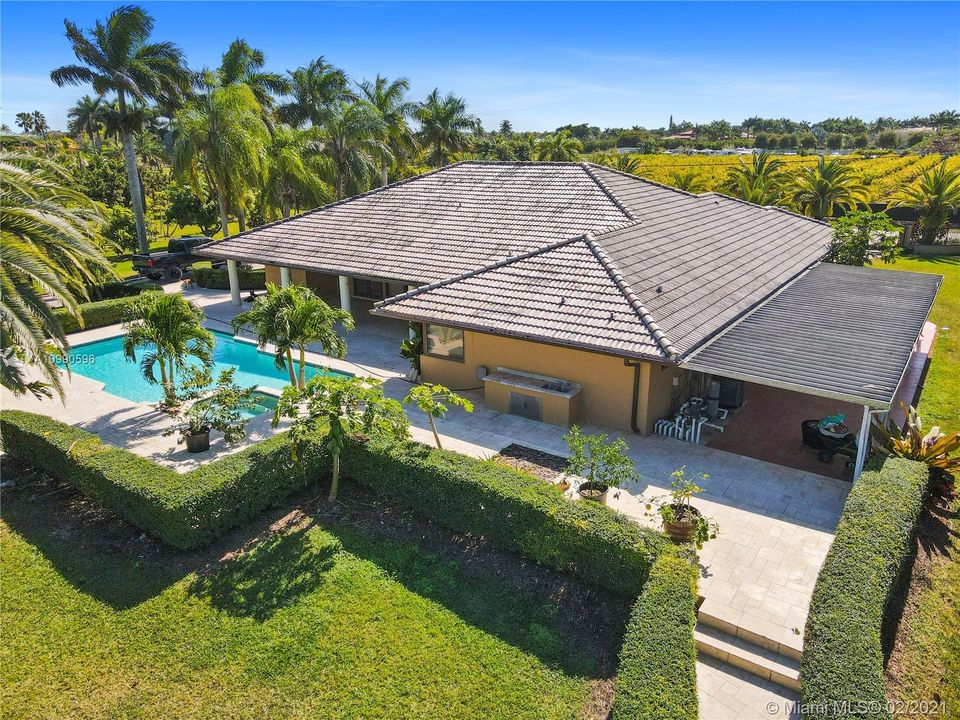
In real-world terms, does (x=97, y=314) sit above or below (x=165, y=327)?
below

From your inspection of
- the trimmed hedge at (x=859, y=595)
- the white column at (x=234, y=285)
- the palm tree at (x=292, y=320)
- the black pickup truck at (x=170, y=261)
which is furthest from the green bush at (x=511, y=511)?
the black pickup truck at (x=170, y=261)

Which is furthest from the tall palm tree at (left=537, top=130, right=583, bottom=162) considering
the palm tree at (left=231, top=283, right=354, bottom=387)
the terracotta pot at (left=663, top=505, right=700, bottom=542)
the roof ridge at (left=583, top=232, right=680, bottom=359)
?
the terracotta pot at (left=663, top=505, right=700, bottom=542)

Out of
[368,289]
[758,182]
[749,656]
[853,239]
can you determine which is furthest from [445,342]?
[758,182]

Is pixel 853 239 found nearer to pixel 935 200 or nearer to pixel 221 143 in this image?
pixel 935 200

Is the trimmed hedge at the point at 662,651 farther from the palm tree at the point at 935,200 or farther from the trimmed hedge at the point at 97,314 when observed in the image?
the palm tree at the point at 935,200

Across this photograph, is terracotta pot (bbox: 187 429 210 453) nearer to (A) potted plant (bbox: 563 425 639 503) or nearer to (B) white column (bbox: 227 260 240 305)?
(A) potted plant (bbox: 563 425 639 503)
